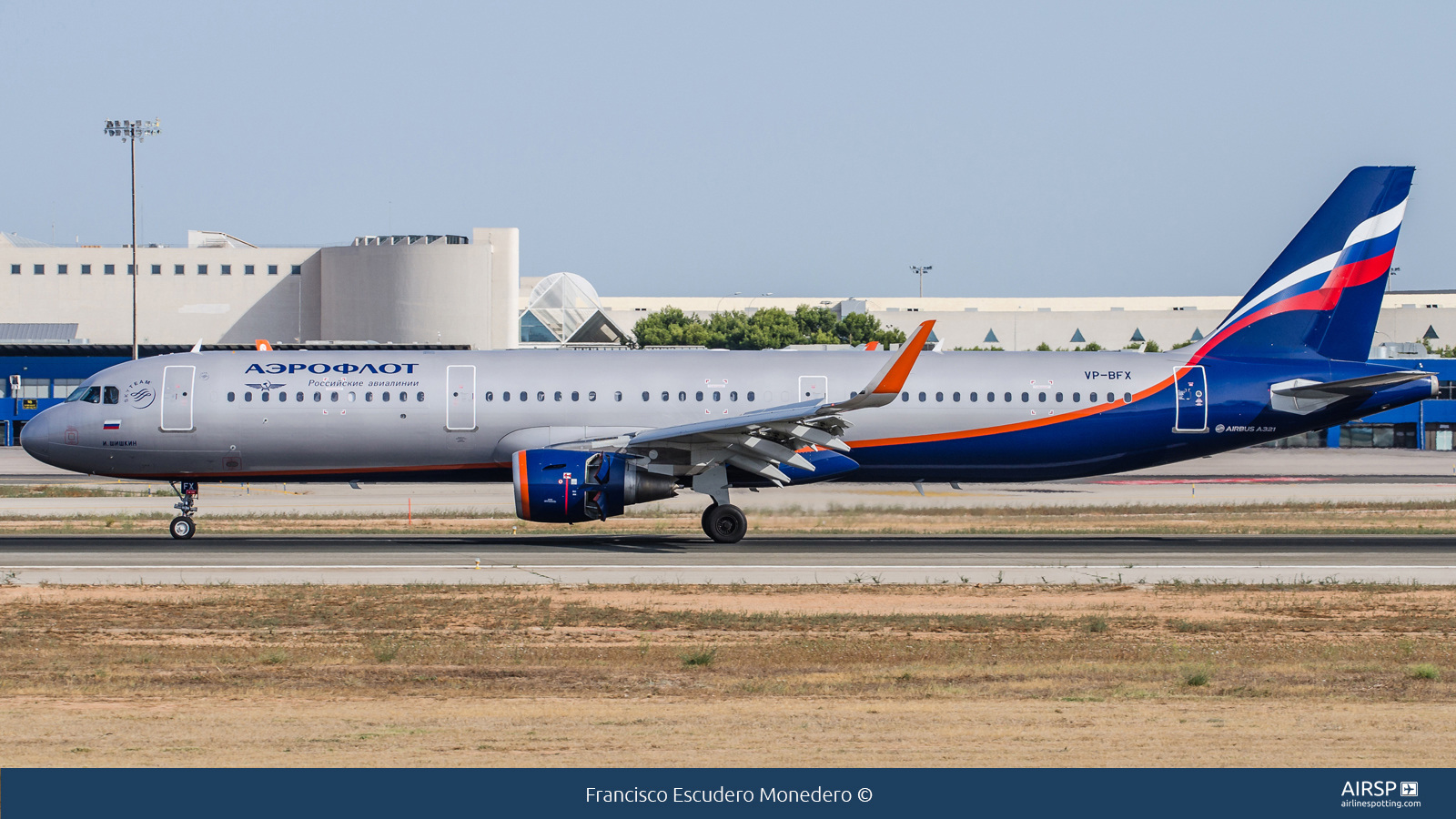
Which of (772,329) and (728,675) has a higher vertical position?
(772,329)

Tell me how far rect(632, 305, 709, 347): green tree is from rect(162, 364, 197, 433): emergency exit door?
96206 mm

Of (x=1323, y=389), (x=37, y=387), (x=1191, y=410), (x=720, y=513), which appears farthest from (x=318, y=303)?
(x=1323, y=389)

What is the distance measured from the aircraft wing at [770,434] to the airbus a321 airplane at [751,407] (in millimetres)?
66

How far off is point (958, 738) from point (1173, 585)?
1296cm

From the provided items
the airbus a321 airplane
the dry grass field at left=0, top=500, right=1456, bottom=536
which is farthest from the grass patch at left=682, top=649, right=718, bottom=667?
the dry grass field at left=0, top=500, right=1456, bottom=536

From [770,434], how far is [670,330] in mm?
104256

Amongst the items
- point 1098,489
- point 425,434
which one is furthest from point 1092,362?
point 1098,489

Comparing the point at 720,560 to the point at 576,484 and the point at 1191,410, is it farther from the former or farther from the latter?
the point at 1191,410

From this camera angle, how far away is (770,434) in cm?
3017

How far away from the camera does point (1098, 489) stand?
→ 5403cm

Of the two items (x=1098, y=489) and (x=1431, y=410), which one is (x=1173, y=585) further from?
(x=1431, y=410)

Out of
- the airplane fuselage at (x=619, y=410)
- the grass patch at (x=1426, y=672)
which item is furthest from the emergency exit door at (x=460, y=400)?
the grass patch at (x=1426, y=672)

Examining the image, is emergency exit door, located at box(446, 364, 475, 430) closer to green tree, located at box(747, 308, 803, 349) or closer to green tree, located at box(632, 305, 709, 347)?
green tree, located at box(632, 305, 709, 347)

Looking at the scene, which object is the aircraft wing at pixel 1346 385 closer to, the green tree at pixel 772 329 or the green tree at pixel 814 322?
the green tree at pixel 772 329
